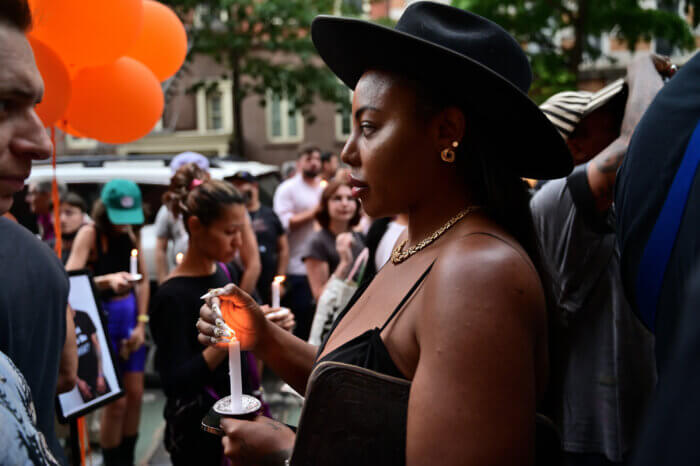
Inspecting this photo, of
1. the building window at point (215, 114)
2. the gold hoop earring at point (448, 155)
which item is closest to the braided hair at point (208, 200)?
the gold hoop earring at point (448, 155)

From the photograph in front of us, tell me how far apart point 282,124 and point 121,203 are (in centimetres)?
2010

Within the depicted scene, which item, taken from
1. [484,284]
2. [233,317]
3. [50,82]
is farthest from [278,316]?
[50,82]

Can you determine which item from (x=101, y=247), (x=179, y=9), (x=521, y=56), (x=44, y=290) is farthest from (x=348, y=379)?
(x=179, y=9)

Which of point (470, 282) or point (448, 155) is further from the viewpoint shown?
point (448, 155)

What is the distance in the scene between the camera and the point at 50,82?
2.34 metres

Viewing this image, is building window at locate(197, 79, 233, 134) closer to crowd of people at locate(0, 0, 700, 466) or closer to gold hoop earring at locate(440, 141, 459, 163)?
crowd of people at locate(0, 0, 700, 466)

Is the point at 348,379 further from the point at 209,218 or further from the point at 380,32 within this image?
the point at 209,218

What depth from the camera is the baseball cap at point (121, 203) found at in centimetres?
421

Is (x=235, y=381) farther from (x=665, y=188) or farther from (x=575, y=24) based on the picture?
(x=575, y=24)

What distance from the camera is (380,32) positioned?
1.24 meters

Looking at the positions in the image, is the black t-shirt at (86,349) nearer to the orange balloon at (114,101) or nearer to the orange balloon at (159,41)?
the orange balloon at (114,101)

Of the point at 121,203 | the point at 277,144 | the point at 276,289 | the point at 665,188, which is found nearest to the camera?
the point at 665,188

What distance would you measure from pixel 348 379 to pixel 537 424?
43 centimetres

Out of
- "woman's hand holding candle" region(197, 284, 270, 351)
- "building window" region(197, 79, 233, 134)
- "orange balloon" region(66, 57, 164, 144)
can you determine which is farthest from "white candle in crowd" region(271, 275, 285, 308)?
"building window" region(197, 79, 233, 134)
